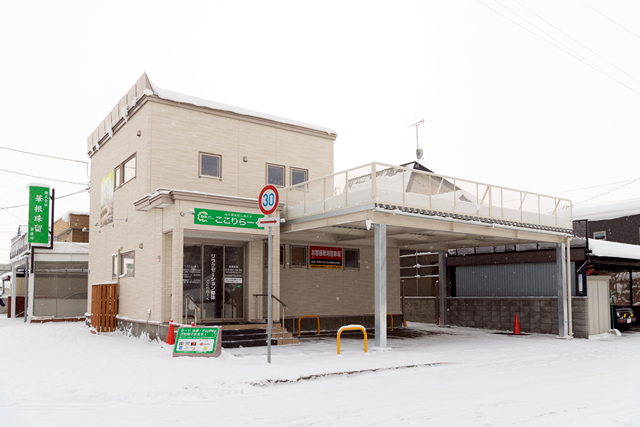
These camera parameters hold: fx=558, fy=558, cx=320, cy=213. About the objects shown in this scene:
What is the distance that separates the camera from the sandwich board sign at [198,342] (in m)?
13.0

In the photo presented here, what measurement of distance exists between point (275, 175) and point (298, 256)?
3116 mm

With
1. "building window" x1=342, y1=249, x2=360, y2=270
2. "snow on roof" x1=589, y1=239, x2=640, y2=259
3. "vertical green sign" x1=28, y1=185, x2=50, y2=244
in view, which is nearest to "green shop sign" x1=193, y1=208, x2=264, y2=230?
"building window" x1=342, y1=249, x2=360, y2=270

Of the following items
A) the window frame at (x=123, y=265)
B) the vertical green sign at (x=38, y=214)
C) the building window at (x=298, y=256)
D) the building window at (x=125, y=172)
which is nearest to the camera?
the window frame at (x=123, y=265)

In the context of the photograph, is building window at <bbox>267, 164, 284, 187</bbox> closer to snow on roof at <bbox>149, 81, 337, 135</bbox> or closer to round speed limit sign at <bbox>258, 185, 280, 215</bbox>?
snow on roof at <bbox>149, 81, 337, 135</bbox>

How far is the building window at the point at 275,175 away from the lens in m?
19.7

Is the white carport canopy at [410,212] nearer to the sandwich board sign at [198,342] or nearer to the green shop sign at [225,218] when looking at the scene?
the green shop sign at [225,218]

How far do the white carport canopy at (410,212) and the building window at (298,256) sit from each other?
22.6 inches

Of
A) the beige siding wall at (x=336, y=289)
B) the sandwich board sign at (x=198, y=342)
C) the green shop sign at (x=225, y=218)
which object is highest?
the green shop sign at (x=225, y=218)

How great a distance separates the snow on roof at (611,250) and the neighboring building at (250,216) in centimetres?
142

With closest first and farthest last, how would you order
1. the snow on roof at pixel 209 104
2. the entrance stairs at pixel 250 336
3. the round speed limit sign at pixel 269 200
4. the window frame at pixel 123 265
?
the round speed limit sign at pixel 269 200 → the entrance stairs at pixel 250 336 → the snow on roof at pixel 209 104 → the window frame at pixel 123 265

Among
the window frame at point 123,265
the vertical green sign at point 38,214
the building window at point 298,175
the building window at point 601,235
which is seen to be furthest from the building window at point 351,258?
the building window at point 601,235

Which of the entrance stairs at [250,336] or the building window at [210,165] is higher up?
the building window at [210,165]

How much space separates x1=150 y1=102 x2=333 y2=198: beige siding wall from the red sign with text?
111 inches

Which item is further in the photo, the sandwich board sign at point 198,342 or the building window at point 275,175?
the building window at point 275,175
